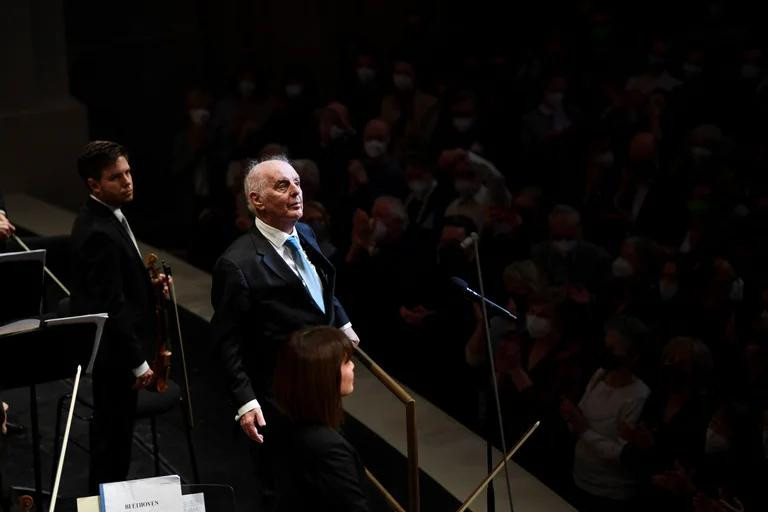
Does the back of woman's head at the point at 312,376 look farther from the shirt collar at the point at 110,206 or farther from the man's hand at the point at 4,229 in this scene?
the man's hand at the point at 4,229

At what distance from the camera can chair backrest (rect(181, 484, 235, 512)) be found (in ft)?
11.6

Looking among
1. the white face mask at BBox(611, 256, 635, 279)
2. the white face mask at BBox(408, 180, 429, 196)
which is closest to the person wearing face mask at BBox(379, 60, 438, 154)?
the white face mask at BBox(408, 180, 429, 196)

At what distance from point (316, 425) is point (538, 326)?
2.79 metres

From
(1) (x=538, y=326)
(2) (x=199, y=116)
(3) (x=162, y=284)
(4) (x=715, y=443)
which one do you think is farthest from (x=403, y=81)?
(3) (x=162, y=284)

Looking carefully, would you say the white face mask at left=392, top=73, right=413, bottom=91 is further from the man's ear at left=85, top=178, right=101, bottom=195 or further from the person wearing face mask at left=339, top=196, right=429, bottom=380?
the man's ear at left=85, top=178, right=101, bottom=195

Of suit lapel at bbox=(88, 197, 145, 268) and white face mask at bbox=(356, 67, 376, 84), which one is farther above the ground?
suit lapel at bbox=(88, 197, 145, 268)

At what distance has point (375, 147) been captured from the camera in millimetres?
7367

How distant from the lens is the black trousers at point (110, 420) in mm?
4348

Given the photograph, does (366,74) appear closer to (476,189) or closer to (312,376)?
(476,189)

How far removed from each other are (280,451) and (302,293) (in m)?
0.82

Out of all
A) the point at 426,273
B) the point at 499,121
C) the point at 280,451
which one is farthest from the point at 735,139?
the point at 280,451

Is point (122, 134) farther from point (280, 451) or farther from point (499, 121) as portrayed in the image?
point (280, 451)

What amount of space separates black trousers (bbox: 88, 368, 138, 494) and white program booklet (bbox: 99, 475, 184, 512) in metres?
1.01

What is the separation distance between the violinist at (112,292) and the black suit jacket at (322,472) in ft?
4.05
